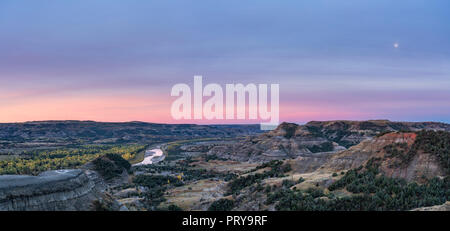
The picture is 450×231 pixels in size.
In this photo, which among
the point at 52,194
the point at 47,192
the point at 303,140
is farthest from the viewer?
the point at 303,140

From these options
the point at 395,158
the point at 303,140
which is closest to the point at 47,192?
the point at 395,158

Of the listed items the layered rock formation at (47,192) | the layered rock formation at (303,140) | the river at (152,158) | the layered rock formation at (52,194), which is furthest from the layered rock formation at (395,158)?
the river at (152,158)

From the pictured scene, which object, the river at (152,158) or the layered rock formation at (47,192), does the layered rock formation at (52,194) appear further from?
the river at (152,158)

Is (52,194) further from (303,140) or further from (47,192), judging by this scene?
(303,140)

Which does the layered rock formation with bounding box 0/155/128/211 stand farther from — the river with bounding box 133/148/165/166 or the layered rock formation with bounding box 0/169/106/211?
the river with bounding box 133/148/165/166

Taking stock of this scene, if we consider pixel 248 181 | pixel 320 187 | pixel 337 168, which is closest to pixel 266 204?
pixel 320 187

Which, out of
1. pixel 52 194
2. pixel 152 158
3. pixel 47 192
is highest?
pixel 47 192

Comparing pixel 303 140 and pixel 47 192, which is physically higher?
pixel 47 192

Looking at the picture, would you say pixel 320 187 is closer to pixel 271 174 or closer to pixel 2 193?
pixel 271 174

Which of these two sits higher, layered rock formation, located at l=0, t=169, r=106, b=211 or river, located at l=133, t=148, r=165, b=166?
layered rock formation, located at l=0, t=169, r=106, b=211

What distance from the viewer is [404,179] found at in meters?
38.3

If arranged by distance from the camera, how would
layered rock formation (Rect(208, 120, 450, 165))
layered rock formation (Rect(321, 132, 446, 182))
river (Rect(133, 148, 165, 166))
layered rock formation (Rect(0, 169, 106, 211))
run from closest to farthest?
layered rock formation (Rect(0, 169, 106, 211)) < layered rock formation (Rect(321, 132, 446, 182)) < layered rock formation (Rect(208, 120, 450, 165)) < river (Rect(133, 148, 165, 166))

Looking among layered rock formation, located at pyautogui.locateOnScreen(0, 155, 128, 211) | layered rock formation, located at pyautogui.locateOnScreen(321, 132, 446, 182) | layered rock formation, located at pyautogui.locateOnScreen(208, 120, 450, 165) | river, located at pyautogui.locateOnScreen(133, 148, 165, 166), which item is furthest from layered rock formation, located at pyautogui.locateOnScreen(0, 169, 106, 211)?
river, located at pyautogui.locateOnScreen(133, 148, 165, 166)

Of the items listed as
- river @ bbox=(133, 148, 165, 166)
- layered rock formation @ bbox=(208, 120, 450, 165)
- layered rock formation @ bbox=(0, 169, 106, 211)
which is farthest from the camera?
river @ bbox=(133, 148, 165, 166)
